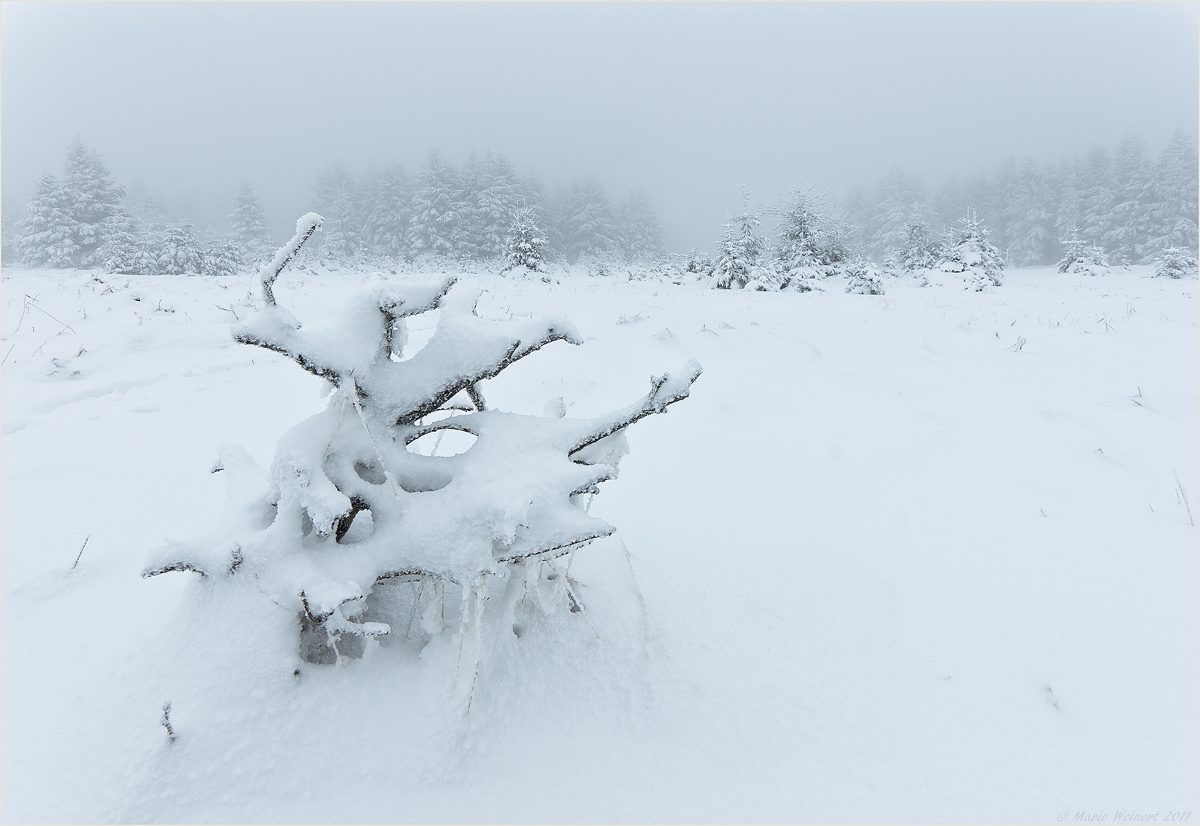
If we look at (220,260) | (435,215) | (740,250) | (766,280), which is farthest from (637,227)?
(766,280)

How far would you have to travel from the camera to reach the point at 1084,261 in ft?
66.4

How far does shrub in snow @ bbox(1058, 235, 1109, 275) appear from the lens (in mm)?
19094

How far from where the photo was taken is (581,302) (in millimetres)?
7281

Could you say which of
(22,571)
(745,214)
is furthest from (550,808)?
(745,214)

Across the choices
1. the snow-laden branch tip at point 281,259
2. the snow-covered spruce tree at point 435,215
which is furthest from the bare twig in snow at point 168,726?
the snow-covered spruce tree at point 435,215

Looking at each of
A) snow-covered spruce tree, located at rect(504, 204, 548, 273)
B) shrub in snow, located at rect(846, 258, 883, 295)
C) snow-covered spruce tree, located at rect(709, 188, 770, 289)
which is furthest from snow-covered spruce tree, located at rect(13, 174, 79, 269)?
shrub in snow, located at rect(846, 258, 883, 295)

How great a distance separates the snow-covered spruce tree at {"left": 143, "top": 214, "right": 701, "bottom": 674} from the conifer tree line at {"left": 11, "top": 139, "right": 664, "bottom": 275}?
20600 millimetres

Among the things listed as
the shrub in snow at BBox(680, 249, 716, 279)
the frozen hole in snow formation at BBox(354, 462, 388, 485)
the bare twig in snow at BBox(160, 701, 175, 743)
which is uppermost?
the frozen hole in snow formation at BBox(354, 462, 388, 485)

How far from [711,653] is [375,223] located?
134 feet

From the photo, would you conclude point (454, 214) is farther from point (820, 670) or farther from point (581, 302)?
point (820, 670)

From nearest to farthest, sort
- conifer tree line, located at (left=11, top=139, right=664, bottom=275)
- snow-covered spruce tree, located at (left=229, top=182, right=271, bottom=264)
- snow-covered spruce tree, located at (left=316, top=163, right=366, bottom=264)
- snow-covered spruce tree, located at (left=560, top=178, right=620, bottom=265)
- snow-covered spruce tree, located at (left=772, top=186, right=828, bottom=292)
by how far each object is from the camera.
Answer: snow-covered spruce tree, located at (left=772, top=186, right=828, bottom=292) → conifer tree line, located at (left=11, top=139, right=664, bottom=275) → snow-covered spruce tree, located at (left=229, top=182, right=271, bottom=264) → snow-covered spruce tree, located at (left=316, top=163, right=366, bottom=264) → snow-covered spruce tree, located at (left=560, top=178, right=620, bottom=265)

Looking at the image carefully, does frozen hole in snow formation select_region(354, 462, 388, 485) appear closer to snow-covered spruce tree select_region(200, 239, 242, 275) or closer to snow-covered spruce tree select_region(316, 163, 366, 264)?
snow-covered spruce tree select_region(200, 239, 242, 275)

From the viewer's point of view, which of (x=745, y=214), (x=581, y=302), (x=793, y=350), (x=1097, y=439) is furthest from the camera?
(x=745, y=214)

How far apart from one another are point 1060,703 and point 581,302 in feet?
22.0
